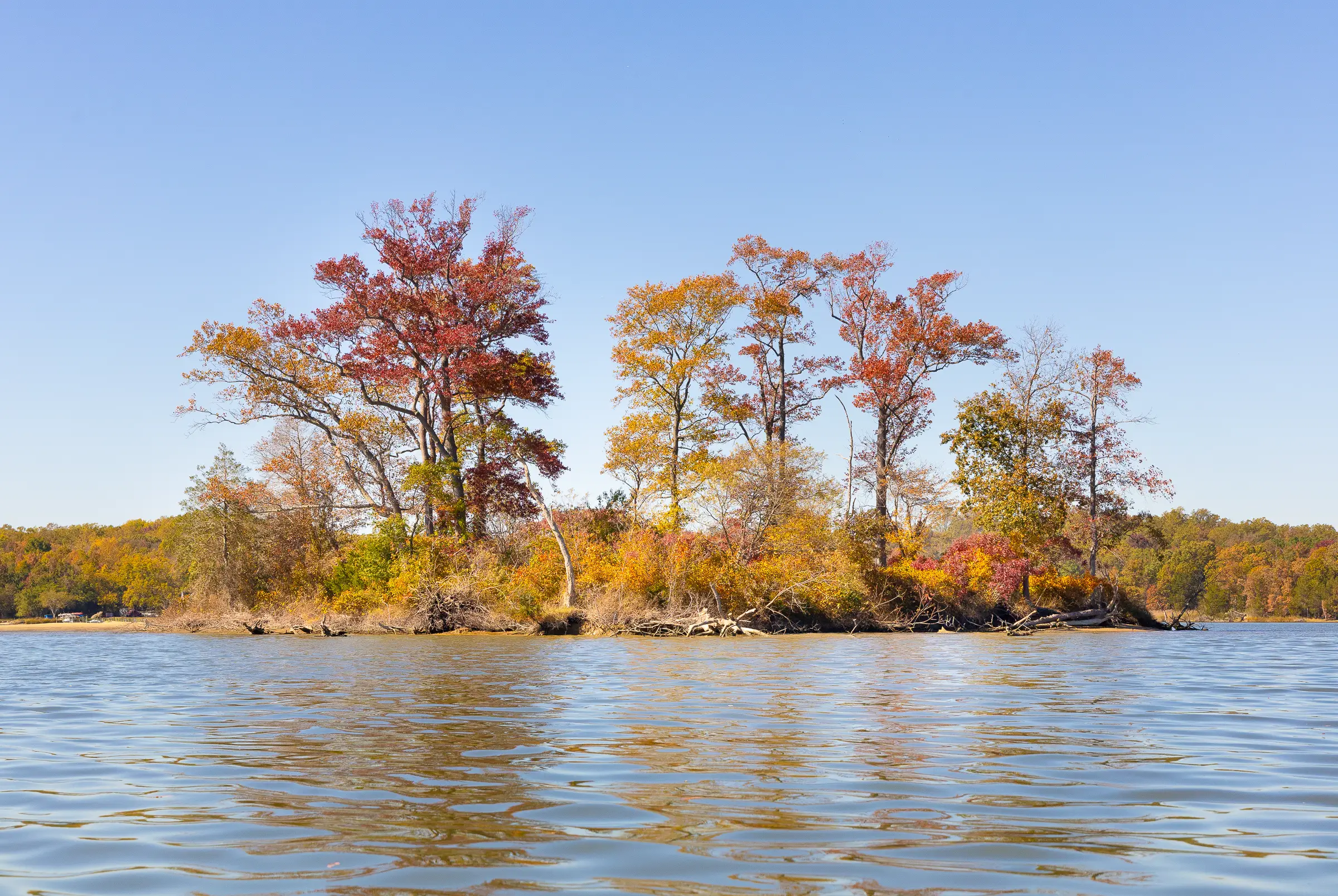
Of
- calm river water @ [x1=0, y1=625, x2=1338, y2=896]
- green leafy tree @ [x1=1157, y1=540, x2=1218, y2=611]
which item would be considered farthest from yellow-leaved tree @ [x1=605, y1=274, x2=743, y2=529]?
green leafy tree @ [x1=1157, y1=540, x2=1218, y2=611]

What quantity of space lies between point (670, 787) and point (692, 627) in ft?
71.5

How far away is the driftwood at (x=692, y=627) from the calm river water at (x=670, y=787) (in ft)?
48.3

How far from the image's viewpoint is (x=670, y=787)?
17.4ft

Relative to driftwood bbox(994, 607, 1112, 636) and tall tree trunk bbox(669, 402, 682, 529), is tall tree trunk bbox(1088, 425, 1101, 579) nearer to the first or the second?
driftwood bbox(994, 607, 1112, 636)

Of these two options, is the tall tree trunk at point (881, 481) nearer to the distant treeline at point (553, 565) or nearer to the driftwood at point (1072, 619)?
the distant treeline at point (553, 565)

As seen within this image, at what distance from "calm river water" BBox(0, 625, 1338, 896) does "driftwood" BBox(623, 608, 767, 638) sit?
14.7 metres

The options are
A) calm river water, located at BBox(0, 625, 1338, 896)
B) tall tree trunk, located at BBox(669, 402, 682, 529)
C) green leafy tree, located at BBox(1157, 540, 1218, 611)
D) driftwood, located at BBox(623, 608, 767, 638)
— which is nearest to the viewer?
calm river water, located at BBox(0, 625, 1338, 896)

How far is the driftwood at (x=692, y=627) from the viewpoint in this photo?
27.0 metres

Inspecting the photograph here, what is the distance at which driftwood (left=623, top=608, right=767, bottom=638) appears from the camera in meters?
27.0

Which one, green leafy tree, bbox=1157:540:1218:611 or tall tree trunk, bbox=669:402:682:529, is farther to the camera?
green leafy tree, bbox=1157:540:1218:611

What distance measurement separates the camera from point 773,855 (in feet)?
12.6

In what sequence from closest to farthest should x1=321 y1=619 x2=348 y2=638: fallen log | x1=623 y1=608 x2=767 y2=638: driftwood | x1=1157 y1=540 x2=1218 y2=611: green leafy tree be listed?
x1=623 y1=608 x2=767 y2=638: driftwood
x1=321 y1=619 x2=348 y2=638: fallen log
x1=1157 y1=540 x2=1218 y2=611: green leafy tree

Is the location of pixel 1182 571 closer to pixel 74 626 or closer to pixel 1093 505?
Answer: pixel 1093 505

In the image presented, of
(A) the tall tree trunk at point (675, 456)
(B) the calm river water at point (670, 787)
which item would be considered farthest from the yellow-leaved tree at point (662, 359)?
(B) the calm river water at point (670, 787)
